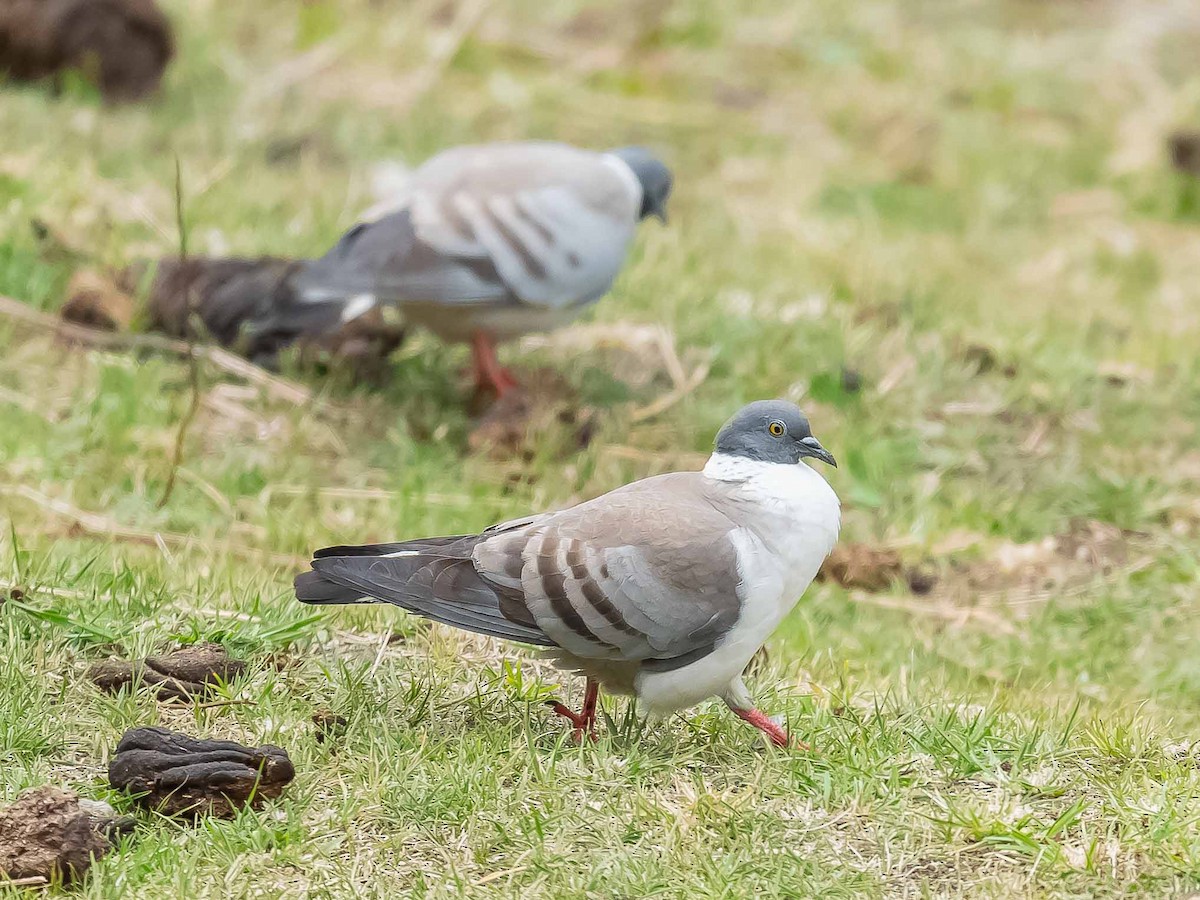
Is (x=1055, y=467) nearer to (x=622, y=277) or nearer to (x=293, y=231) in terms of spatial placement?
(x=622, y=277)

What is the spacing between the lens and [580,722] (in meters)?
3.39

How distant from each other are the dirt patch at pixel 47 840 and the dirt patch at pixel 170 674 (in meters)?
0.62

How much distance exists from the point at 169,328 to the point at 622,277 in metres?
2.02

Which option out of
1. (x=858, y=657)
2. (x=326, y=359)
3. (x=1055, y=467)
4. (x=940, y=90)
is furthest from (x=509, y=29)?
(x=858, y=657)

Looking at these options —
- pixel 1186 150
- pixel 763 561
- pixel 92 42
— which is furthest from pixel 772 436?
pixel 1186 150

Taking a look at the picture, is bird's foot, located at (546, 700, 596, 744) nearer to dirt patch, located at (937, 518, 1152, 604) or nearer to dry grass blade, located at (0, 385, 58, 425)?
dirt patch, located at (937, 518, 1152, 604)

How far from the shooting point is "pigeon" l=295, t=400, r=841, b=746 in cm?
328

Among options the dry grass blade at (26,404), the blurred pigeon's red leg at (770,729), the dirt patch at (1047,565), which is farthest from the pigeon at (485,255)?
the blurred pigeon's red leg at (770,729)

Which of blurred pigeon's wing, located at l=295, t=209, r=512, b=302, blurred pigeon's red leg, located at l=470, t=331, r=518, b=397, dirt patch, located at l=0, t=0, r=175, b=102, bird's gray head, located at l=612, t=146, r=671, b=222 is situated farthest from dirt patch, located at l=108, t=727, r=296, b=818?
dirt patch, located at l=0, t=0, r=175, b=102

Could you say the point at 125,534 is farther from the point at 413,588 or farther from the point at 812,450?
the point at 812,450

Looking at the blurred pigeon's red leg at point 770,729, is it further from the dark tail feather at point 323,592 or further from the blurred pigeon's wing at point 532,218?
the blurred pigeon's wing at point 532,218

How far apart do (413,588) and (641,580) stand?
0.49 m

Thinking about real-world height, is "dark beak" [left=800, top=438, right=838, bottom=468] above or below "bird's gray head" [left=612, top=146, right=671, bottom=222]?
above

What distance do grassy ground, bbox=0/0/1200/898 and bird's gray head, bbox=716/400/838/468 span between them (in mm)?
596
